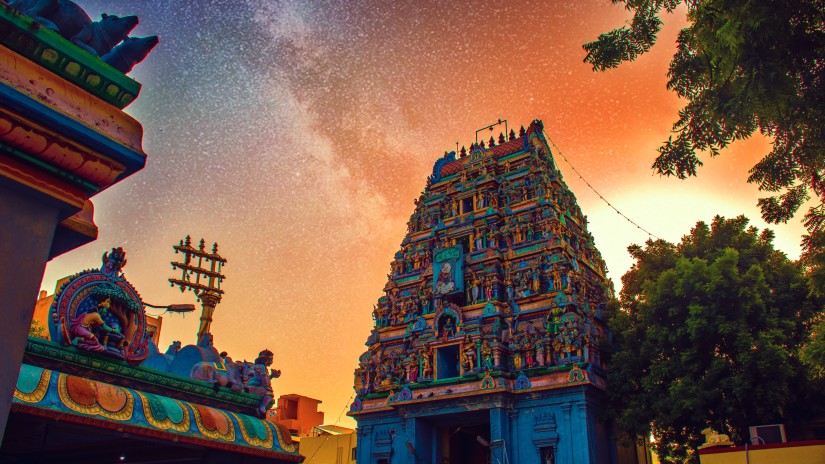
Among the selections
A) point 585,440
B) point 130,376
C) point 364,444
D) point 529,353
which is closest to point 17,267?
point 130,376

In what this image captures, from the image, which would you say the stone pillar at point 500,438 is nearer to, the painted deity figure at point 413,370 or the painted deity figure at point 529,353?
the painted deity figure at point 529,353

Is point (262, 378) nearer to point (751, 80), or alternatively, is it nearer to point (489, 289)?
point (751, 80)

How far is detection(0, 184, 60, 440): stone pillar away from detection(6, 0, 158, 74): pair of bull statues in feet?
3.16

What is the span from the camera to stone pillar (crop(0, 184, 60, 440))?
293 centimetres

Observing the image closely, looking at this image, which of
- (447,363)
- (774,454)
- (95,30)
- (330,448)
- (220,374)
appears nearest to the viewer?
(95,30)

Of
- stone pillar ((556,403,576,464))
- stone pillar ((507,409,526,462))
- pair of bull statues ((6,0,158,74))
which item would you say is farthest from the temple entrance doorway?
pair of bull statues ((6,0,158,74))

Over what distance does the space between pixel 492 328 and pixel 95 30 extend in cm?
2376

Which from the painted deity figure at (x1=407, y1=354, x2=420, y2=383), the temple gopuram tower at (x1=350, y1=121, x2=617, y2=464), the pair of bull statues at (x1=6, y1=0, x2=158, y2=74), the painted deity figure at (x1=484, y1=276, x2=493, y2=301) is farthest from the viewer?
the painted deity figure at (x1=484, y1=276, x2=493, y2=301)

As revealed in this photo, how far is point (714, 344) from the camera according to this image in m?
21.7

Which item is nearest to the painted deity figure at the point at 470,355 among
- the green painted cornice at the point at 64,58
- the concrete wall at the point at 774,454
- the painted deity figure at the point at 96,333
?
the concrete wall at the point at 774,454

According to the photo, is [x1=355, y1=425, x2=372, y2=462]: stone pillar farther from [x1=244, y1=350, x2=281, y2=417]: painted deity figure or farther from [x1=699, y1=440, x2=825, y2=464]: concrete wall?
[x1=244, y1=350, x2=281, y2=417]: painted deity figure

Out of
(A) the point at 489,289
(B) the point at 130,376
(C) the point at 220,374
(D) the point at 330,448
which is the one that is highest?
(A) the point at 489,289

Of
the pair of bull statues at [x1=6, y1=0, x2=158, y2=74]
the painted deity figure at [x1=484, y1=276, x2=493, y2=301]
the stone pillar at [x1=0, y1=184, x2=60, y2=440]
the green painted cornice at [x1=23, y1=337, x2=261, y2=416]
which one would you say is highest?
the painted deity figure at [x1=484, y1=276, x2=493, y2=301]

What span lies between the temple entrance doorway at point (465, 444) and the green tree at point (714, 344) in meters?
6.15
